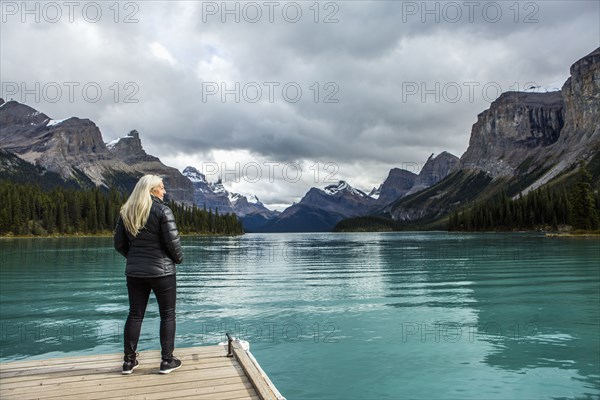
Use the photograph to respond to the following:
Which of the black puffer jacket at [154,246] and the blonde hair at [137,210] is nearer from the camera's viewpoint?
the blonde hair at [137,210]

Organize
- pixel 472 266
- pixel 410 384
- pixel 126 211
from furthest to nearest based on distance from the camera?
pixel 472 266, pixel 410 384, pixel 126 211

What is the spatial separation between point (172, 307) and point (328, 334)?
Answer: 37.5 ft

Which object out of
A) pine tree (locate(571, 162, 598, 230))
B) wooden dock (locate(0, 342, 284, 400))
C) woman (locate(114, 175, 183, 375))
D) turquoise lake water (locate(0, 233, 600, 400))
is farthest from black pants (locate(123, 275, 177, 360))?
pine tree (locate(571, 162, 598, 230))

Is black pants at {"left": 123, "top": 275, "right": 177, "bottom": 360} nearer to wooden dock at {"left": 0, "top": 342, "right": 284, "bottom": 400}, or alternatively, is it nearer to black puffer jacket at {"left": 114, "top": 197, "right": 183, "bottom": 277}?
black puffer jacket at {"left": 114, "top": 197, "right": 183, "bottom": 277}

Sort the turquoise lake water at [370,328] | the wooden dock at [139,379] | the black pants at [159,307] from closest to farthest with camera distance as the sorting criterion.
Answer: the wooden dock at [139,379] → the black pants at [159,307] → the turquoise lake water at [370,328]

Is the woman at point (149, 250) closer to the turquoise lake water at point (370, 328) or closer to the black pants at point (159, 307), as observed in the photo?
the black pants at point (159, 307)

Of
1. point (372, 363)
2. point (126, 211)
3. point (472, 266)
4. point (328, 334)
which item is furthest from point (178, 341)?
point (472, 266)

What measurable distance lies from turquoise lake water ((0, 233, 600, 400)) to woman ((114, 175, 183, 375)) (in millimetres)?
5537

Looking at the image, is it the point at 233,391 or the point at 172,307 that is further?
the point at 172,307

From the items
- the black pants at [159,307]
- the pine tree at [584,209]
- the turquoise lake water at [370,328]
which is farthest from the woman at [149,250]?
the pine tree at [584,209]

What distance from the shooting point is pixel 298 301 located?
1167 inches

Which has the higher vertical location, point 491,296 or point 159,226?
point 159,226

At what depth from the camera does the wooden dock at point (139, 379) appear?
905cm

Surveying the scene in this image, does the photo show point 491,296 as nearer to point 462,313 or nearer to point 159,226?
point 462,313
